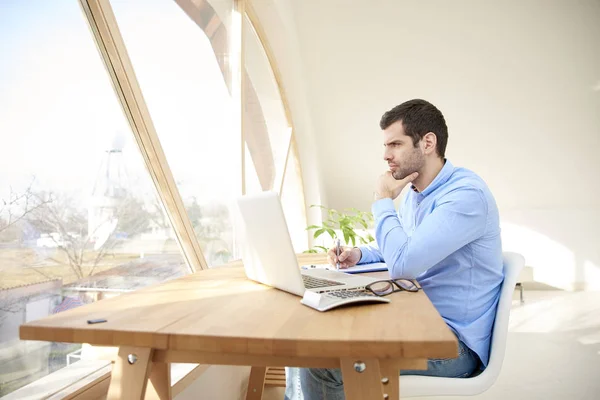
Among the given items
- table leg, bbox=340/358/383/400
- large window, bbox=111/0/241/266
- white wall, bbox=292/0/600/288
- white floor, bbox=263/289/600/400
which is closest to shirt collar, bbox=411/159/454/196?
large window, bbox=111/0/241/266

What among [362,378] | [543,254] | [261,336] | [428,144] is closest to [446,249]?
[428,144]

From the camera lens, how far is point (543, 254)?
24.1ft

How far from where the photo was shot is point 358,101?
6082 millimetres

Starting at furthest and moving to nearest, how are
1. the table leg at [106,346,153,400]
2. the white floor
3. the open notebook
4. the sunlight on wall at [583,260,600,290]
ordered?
the sunlight on wall at [583,260,600,290]
the white floor
the open notebook
the table leg at [106,346,153,400]

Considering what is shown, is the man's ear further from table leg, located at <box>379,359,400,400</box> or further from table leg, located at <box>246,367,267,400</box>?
table leg, located at <box>246,367,267,400</box>

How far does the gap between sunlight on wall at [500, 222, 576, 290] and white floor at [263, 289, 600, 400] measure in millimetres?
1066

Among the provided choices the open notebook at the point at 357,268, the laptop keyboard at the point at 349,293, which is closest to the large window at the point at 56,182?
the open notebook at the point at 357,268

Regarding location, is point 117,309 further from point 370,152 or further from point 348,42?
point 370,152

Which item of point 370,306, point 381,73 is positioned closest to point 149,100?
point 370,306

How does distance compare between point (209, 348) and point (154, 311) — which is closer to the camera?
point (209, 348)

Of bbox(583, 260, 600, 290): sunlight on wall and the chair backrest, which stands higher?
the chair backrest

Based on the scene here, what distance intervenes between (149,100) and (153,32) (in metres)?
0.35

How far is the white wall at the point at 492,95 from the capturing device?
5.09 meters

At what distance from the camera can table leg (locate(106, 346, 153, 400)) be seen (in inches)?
39.4
